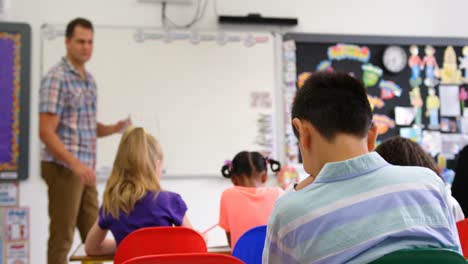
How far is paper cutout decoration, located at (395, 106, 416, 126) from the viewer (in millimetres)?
4910

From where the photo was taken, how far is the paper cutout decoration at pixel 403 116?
4.91 m

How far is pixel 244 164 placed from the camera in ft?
9.93

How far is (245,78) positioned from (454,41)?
2049 mm

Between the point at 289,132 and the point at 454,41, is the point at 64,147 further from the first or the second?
the point at 454,41

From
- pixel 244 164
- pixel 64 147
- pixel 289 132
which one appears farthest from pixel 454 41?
pixel 64 147

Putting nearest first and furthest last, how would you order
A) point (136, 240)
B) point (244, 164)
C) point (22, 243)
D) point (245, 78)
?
point (136, 240) → point (244, 164) → point (22, 243) → point (245, 78)

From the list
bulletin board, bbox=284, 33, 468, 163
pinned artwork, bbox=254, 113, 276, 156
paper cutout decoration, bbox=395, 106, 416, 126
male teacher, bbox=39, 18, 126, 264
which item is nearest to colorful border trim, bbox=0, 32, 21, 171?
male teacher, bbox=39, 18, 126, 264

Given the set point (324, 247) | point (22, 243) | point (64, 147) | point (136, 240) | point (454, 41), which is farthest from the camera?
point (454, 41)

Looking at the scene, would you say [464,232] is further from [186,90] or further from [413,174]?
[186,90]

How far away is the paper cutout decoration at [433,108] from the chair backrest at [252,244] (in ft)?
11.6

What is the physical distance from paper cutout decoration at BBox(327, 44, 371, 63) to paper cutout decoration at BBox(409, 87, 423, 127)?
0.53 m

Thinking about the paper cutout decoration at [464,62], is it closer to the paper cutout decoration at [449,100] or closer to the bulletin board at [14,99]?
the paper cutout decoration at [449,100]

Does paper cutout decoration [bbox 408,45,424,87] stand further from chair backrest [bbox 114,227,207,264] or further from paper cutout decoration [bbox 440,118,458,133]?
chair backrest [bbox 114,227,207,264]


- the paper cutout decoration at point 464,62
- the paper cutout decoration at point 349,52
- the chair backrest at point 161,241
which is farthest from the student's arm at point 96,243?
the paper cutout decoration at point 464,62
